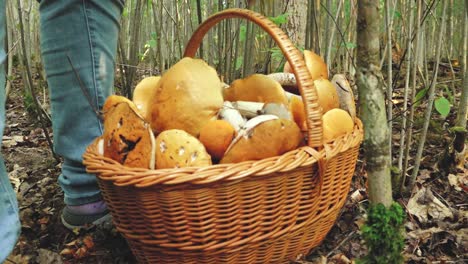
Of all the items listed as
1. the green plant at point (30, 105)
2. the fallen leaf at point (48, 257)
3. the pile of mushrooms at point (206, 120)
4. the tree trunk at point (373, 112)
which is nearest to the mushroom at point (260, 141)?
the pile of mushrooms at point (206, 120)

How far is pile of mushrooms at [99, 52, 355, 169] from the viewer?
96 centimetres

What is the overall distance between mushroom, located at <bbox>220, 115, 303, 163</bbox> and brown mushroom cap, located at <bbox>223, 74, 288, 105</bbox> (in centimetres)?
20

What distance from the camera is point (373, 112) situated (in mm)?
819

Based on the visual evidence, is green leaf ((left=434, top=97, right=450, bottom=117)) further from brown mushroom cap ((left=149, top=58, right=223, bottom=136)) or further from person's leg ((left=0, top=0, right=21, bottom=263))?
person's leg ((left=0, top=0, right=21, bottom=263))

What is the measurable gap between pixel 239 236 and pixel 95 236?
0.54 m

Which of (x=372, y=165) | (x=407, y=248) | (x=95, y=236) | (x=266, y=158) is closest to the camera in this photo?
(x=372, y=165)

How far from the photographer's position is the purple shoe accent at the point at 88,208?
131 cm

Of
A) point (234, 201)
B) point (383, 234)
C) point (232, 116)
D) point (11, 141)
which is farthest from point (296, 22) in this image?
point (383, 234)

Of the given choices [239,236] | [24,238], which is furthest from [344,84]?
[24,238]

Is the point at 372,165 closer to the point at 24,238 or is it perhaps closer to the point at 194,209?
the point at 194,209

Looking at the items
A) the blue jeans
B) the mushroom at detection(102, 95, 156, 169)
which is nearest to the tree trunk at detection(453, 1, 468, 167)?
the mushroom at detection(102, 95, 156, 169)

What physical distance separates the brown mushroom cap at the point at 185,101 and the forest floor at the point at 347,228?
42 centimetres

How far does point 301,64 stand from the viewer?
1.06 metres

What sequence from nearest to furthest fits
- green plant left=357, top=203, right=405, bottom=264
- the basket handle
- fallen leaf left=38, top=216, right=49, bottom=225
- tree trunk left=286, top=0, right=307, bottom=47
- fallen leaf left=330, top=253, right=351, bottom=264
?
green plant left=357, top=203, right=405, bottom=264 → the basket handle → fallen leaf left=330, top=253, right=351, bottom=264 → fallen leaf left=38, top=216, right=49, bottom=225 → tree trunk left=286, top=0, right=307, bottom=47
